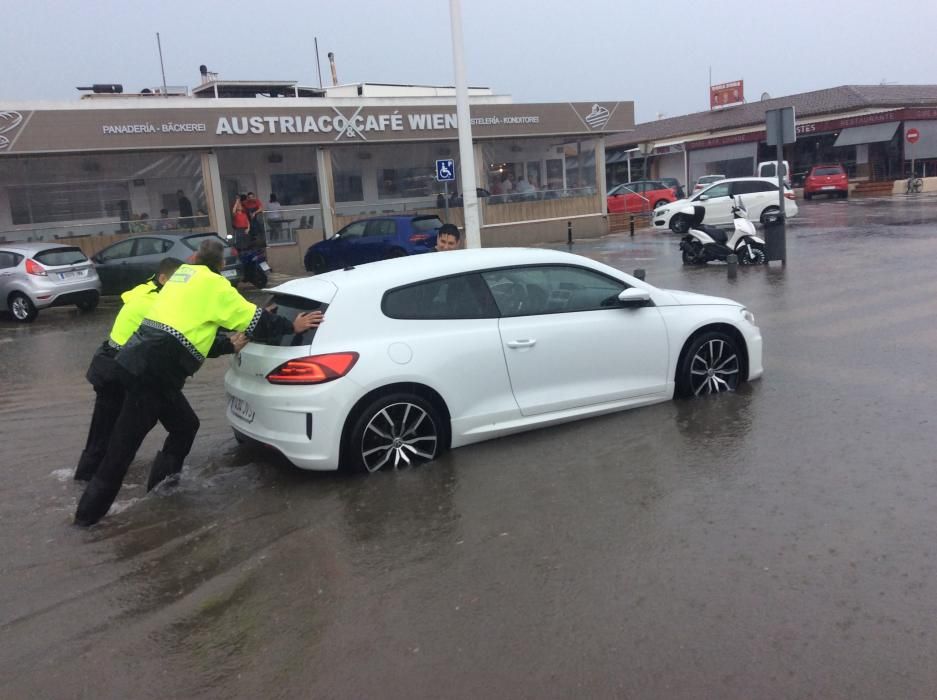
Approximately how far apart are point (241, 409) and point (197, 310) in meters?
0.99

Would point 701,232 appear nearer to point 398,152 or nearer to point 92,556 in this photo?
point 398,152

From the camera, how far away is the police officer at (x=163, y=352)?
16.7 ft

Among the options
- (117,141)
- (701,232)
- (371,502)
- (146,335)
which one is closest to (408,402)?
(371,502)

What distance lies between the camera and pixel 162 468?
5.78 metres

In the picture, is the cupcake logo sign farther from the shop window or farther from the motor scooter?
the motor scooter

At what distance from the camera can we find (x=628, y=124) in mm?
28828

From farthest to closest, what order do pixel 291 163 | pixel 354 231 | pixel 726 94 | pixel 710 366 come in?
pixel 726 94, pixel 291 163, pixel 354 231, pixel 710 366

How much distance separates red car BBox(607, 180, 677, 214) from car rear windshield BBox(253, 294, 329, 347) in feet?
90.5

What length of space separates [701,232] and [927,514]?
1341cm

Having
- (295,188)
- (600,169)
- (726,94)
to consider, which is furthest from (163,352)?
(726,94)

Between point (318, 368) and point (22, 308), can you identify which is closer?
point (318, 368)

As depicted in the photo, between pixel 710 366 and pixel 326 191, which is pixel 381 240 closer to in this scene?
pixel 326 191

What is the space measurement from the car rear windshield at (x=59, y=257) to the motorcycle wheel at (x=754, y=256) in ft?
42.6

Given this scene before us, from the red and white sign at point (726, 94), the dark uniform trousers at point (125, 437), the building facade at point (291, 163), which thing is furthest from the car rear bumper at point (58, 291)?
the red and white sign at point (726, 94)
